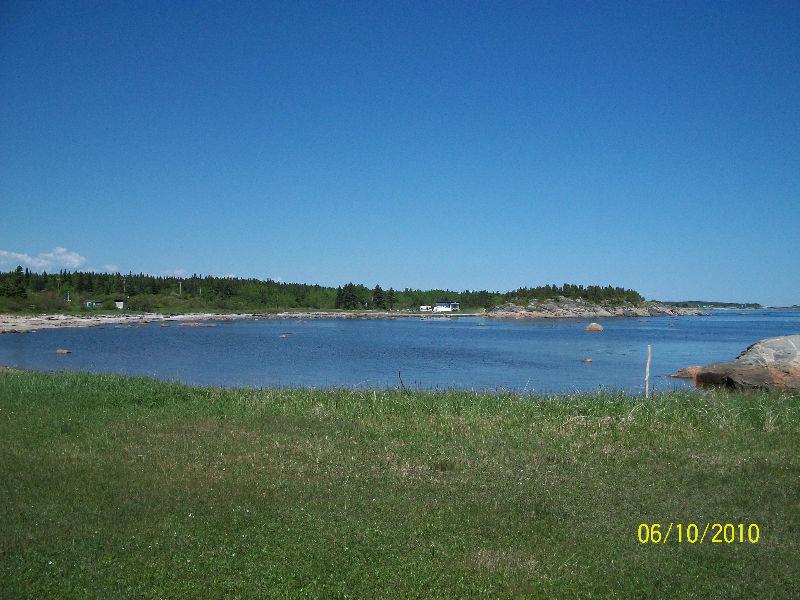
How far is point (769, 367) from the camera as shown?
2775 centimetres

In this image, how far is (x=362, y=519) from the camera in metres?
9.48

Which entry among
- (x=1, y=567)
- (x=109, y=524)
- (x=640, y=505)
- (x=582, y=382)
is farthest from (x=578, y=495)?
(x=582, y=382)

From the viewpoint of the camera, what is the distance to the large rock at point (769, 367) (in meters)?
27.0

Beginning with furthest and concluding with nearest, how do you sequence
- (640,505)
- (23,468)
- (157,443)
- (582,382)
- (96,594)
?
(582,382) → (157,443) → (23,468) → (640,505) → (96,594)

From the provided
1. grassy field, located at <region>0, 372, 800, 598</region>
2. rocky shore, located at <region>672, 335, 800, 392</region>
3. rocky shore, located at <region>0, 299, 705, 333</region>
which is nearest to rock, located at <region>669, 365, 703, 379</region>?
rocky shore, located at <region>672, 335, 800, 392</region>

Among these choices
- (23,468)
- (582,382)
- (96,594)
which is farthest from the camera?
(582,382)

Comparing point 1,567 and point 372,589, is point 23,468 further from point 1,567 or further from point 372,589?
point 372,589

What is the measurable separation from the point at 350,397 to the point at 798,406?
1397 cm

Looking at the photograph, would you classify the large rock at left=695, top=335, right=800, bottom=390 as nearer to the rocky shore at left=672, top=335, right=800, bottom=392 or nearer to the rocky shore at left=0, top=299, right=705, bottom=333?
the rocky shore at left=672, top=335, right=800, bottom=392
